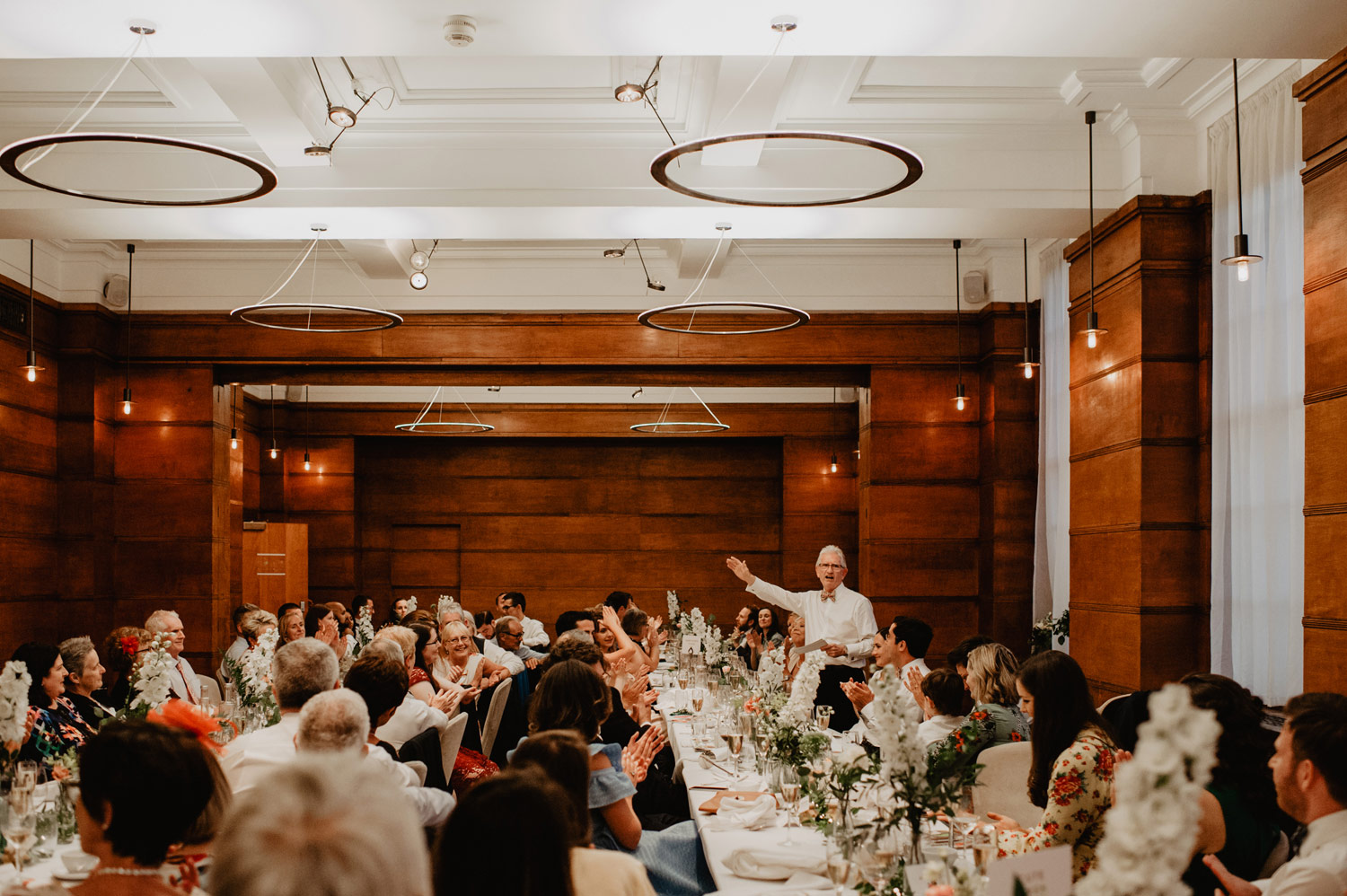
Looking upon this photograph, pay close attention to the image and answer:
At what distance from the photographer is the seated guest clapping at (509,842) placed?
1.57 metres

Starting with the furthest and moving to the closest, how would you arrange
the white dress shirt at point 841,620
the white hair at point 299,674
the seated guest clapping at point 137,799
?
the white dress shirt at point 841,620, the white hair at point 299,674, the seated guest clapping at point 137,799

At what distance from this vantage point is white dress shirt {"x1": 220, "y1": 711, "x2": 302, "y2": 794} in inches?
147

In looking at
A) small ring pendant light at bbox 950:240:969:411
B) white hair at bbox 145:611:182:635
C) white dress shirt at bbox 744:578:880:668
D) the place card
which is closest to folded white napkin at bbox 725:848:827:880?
the place card

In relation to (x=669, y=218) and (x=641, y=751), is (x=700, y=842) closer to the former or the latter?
(x=641, y=751)

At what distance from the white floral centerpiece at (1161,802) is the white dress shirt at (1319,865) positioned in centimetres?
112

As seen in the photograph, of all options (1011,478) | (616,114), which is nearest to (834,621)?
(1011,478)

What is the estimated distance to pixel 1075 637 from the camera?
23.7ft

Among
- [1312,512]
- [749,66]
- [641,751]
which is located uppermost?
[749,66]

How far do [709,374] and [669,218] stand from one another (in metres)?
3.06

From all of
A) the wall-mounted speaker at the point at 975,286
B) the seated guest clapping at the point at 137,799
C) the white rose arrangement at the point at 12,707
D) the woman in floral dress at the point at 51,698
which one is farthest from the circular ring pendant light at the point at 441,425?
the seated guest clapping at the point at 137,799

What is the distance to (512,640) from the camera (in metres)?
7.82

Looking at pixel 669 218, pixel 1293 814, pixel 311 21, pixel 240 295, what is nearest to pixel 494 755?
pixel 669 218

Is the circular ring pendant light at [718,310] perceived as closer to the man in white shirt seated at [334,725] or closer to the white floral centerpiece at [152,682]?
the white floral centerpiece at [152,682]

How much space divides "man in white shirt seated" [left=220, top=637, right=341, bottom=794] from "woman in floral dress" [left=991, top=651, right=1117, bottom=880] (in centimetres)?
237
